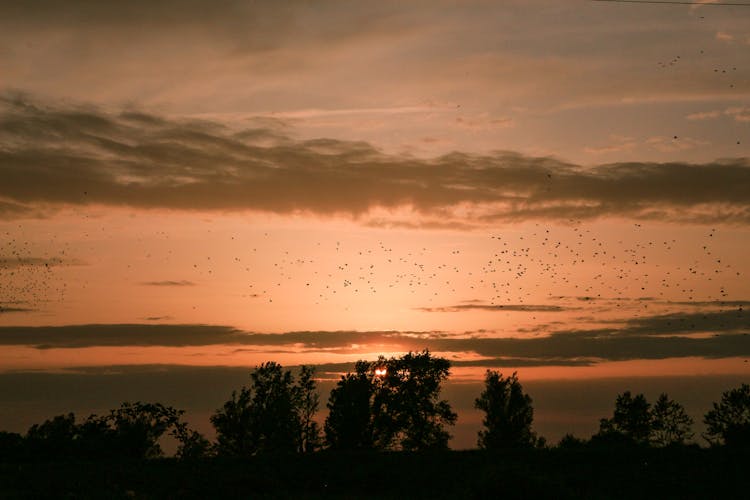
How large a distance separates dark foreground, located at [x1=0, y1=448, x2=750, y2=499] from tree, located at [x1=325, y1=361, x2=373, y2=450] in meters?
35.5

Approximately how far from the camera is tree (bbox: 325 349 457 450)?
84.8 meters

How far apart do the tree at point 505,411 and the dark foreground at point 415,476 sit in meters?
49.7

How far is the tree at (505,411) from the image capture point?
98.2 m

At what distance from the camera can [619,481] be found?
139 ft

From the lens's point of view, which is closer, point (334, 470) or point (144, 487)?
point (144, 487)

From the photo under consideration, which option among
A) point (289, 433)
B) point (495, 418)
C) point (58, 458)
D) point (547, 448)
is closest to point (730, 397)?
point (495, 418)

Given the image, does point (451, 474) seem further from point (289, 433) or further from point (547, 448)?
point (289, 433)

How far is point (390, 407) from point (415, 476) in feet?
138

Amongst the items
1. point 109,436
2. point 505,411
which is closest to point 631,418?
point 505,411

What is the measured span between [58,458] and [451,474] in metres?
28.5

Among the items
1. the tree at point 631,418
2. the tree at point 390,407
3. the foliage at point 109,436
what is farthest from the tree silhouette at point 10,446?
the tree at point 631,418

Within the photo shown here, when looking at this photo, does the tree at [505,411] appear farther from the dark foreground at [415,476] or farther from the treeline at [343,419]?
the dark foreground at [415,476]

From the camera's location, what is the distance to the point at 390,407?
284 ft

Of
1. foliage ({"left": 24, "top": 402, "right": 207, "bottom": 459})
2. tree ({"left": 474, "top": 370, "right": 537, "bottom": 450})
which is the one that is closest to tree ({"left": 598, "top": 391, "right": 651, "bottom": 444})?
tree ({"left": 474, "top": 370, "right": 537, "bottom": 450})
